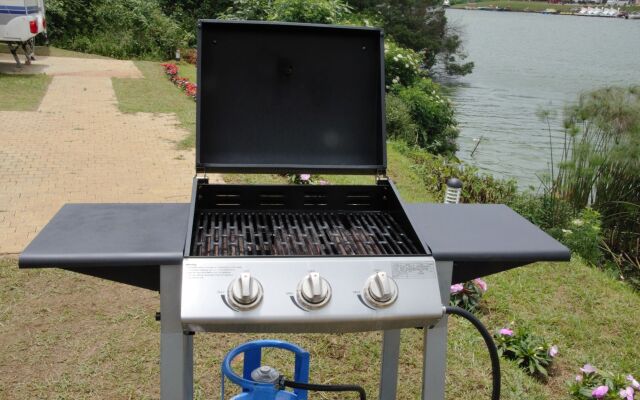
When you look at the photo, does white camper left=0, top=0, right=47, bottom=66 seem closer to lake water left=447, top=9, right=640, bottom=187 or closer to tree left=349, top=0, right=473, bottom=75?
lake water left=447, top=9, right=640, bottom=187

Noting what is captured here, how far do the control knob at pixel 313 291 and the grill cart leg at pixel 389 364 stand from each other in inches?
34.2

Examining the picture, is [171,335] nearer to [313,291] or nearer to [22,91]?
[313,291]

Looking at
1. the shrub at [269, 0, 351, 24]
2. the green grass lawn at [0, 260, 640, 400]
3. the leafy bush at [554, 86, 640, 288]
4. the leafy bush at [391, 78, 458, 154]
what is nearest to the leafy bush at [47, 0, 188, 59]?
the shrub at [269, 0, 351, 24]

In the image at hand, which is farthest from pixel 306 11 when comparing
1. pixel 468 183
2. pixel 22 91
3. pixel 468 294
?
pixel 468 294

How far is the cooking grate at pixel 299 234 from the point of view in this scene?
5.12ft

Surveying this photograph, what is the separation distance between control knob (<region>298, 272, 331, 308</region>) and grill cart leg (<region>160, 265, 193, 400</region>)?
0.30 m

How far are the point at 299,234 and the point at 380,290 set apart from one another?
1.24 ft

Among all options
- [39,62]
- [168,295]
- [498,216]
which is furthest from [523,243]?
[39,62]

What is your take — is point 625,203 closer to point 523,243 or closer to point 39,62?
point 523,243

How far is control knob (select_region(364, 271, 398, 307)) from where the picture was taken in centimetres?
139

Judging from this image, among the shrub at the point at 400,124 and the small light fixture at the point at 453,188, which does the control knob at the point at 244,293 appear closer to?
the small light fixture at the point at 453,188

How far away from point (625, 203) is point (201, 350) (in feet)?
13.6

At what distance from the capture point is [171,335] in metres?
1.47

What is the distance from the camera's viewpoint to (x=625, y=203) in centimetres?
538
